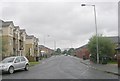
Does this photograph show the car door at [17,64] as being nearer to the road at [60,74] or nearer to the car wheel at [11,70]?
the road at [60,74]

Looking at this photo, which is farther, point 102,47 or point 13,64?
point 102,47

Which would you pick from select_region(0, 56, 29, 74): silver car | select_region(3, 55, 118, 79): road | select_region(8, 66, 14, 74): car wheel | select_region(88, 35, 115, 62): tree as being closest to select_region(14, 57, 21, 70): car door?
select_region(0, 56, 29, 74): silver car

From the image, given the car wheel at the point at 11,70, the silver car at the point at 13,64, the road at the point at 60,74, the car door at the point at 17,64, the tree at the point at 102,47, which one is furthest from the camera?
the tree at the point at 102,47

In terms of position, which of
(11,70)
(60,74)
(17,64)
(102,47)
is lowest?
(60,74)

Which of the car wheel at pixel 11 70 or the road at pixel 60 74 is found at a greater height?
the car wheel at pixel 11 70

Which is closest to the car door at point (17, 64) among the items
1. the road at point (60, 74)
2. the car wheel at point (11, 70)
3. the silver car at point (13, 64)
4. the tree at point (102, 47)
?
the silver car at point (13, 64)

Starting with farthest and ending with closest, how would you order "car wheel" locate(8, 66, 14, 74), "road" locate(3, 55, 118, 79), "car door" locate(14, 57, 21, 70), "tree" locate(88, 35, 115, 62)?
"tree" locate(88, 35, 115, 62) → "car door" locate(14, 57, 21, 70) → "car wheel" locate(8, 66, 14, 74) → "road" locate(3, 55, 118, 79)

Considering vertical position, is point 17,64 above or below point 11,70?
above

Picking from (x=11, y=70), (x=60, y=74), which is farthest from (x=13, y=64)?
(x=60, y=74)

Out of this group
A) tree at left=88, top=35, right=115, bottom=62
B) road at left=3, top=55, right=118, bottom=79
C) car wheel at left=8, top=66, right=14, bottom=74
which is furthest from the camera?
tree at left=88, top=35, right=115, bottom=62

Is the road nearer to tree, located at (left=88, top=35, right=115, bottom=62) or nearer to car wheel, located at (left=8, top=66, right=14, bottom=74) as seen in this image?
car wheel, located at (left=8, top=66, right=14, bottom=74)

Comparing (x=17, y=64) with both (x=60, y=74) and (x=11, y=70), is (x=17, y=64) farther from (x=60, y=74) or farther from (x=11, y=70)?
(x=60, y=74)

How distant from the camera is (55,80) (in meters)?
15.9

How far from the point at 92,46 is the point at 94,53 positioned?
4.32ft
